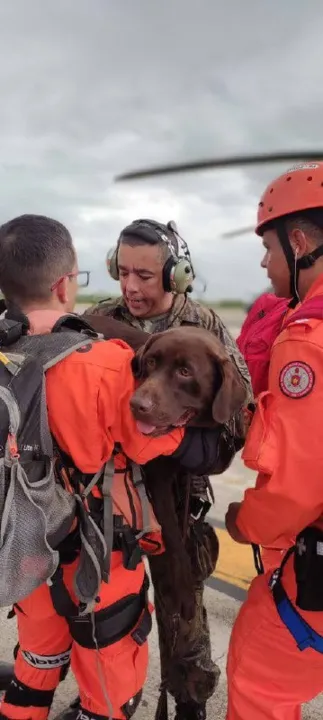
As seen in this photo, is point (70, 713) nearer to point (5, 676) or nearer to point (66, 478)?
point (5, 676)

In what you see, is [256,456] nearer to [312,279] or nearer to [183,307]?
[312,279]

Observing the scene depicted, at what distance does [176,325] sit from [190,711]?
1806 mm

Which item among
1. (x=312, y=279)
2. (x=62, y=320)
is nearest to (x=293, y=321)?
(x=312, y=279)

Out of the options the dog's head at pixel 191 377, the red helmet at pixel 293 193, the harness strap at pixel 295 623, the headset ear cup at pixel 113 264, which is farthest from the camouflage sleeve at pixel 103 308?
the harness strap at pixel 295 623

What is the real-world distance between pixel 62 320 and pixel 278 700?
1.51 m

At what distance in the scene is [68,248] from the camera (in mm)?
1943

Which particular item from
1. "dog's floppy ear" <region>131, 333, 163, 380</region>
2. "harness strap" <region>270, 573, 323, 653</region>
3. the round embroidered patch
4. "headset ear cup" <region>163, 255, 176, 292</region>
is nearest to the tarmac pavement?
"harness strap" <region>270, 573, 323, 653</region>

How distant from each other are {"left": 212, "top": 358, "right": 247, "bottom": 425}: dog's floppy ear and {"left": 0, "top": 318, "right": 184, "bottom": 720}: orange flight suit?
156 millimetres

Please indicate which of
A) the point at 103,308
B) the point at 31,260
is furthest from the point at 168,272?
the point at 31,260

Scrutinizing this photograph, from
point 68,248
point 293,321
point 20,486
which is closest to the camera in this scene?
point 20,486

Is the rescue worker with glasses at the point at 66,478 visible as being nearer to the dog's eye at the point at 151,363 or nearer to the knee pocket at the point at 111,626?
the knee pocket at the point at 111,626

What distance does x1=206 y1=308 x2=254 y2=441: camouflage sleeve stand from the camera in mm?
2172

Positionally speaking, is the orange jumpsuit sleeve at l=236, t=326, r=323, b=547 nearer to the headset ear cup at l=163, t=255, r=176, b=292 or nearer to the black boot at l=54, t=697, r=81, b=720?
the headset ear cup at l=163, t=255, r=176, b=292

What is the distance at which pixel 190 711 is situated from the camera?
104 inches
